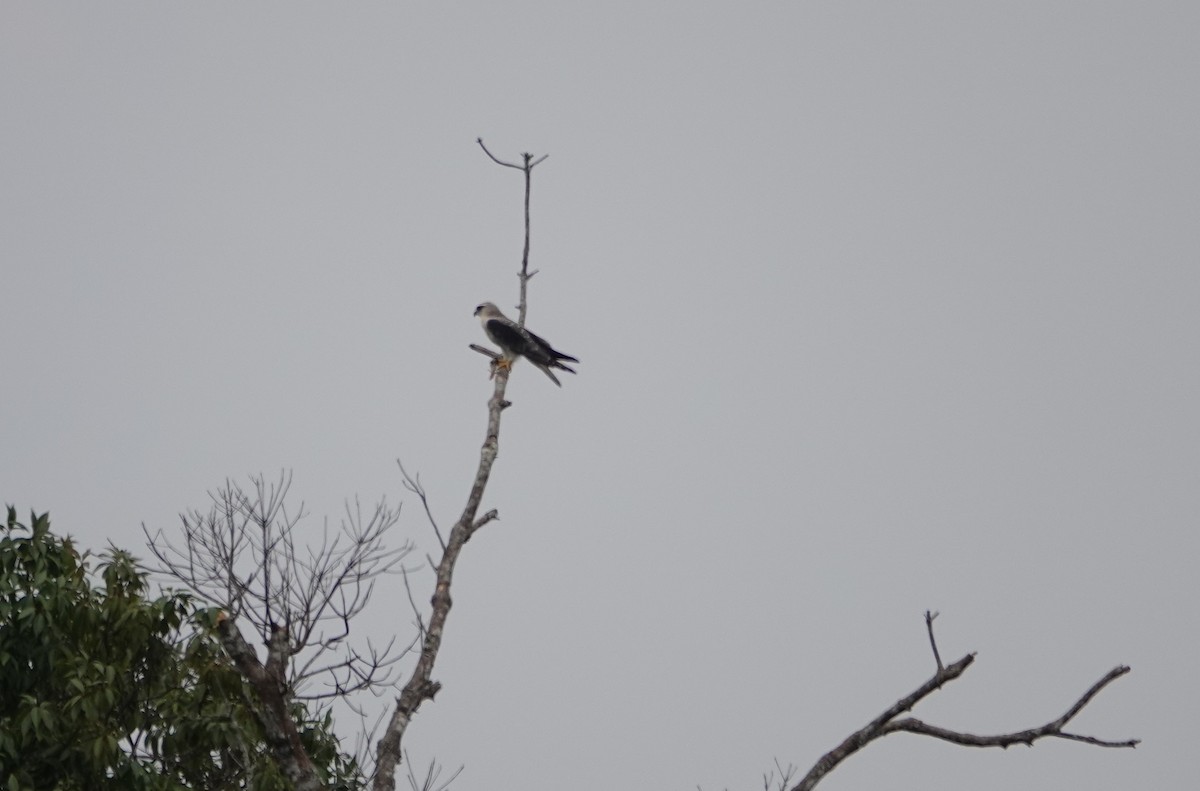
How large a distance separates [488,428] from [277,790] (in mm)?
2249

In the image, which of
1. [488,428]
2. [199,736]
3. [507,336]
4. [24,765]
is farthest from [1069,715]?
[507,336]

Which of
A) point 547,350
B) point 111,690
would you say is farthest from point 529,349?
point 111,690

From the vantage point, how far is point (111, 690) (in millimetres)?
5938

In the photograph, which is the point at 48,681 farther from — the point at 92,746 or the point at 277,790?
the point at 277,790

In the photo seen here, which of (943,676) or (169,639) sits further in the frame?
(169,639)

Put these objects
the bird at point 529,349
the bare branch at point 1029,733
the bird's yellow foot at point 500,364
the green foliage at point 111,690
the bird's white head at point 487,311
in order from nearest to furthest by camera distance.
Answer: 1. the bare branch at point 1029,733
2. the green foliage at point 111,690
3. the bird's yellow foot at point 500,364
4. the bird at point 529,349
5. the bird's white head at point 487,311

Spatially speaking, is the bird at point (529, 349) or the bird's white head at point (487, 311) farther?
the bird's white head at point (487, 311)

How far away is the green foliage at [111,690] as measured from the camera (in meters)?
5.78

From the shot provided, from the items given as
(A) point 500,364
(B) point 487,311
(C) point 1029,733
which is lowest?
(C) point 1029,733

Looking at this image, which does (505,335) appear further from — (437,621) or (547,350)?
(437,621)

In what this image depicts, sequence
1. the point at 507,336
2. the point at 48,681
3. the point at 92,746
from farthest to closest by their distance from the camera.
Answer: the point at 507,336
the point at 48,681
the point at 92,746

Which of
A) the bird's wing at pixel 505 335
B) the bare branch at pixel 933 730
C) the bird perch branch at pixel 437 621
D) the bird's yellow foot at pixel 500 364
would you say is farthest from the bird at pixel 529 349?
the bare branch at pixel 933 730

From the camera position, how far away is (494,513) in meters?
5.82

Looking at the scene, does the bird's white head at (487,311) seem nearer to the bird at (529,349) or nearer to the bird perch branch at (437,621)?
the bird at (529,349)
